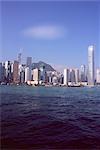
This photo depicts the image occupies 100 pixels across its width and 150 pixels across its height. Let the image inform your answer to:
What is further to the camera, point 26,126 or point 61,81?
point 61,81

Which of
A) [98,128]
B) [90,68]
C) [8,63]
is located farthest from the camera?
[90,68]

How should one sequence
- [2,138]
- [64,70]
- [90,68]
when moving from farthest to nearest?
[64,70]
[90,68]
[2,138]

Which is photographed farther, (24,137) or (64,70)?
(64,70)

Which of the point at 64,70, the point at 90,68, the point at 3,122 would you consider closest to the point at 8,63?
the point at 90,68

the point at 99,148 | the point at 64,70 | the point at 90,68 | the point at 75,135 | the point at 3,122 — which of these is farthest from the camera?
the point at 64,70

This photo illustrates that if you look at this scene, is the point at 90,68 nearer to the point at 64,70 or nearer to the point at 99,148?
the point at 64,70

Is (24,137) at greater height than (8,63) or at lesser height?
lesser

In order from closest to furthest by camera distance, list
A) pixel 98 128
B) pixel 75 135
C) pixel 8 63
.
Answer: pixel 75 135, pixel 98 128, pixel 8 63

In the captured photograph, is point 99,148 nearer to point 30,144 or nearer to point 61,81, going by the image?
point 30,144

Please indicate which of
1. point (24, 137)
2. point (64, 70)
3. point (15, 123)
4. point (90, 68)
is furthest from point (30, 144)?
point (64, 70)
